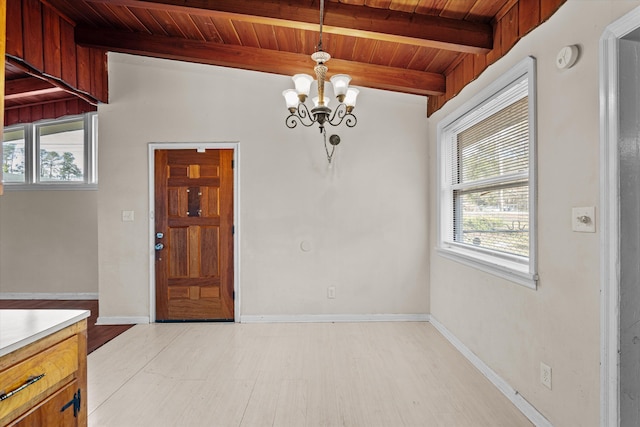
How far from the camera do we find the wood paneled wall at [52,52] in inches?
103

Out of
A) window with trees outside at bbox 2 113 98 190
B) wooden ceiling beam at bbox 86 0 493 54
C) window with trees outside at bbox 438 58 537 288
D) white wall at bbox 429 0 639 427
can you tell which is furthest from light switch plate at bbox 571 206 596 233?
window with trees outside at bbox 2 113 98 190

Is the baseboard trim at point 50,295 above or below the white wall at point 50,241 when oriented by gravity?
below

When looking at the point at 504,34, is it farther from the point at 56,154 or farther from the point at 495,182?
the point at 56,154

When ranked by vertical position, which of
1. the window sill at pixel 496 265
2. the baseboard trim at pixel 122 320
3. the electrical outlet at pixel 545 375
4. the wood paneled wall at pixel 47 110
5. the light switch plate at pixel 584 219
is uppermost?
the wood paneled wall at pixel 47 110

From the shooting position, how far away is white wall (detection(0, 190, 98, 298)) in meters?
4.80

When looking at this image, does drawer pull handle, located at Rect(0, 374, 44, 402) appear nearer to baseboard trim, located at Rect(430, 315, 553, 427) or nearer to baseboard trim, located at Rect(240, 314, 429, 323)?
baseboard trim, located at Rect(430, 315, 553, 427)

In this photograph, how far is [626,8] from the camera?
1.39m

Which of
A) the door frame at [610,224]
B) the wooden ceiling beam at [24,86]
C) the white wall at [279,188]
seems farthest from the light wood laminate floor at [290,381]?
the wooden ceiling beam at [24,86]

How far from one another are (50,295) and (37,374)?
4.73 metres

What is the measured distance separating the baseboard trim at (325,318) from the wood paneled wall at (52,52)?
287cm

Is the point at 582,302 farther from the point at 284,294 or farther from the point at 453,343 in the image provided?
the point at 284,294

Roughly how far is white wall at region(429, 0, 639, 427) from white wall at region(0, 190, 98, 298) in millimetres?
Result: 5125

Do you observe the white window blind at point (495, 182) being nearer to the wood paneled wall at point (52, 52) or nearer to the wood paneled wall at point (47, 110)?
the wood paneled wall at point (52, 52)

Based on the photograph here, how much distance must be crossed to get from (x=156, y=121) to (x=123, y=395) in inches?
107
